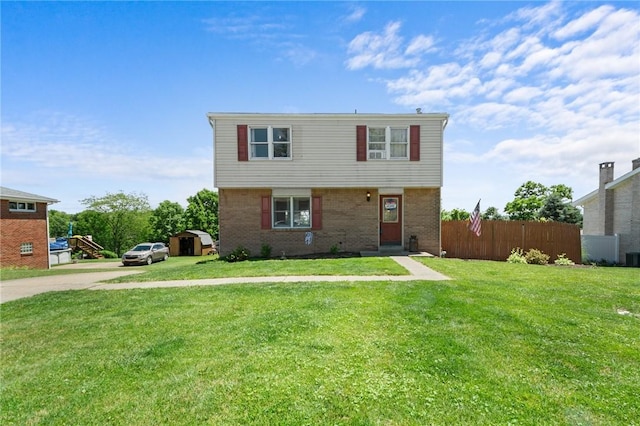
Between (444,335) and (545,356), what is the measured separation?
1.16 meters

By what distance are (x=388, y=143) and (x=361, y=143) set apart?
1.23 m

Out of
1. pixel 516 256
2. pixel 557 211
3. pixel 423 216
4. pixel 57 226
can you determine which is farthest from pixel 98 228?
pixel 557 211

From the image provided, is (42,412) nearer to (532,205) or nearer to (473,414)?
(473,414)

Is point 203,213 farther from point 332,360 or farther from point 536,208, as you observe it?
point 332,360

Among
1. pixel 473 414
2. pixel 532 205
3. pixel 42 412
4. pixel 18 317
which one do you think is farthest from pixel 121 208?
pixel 532 205

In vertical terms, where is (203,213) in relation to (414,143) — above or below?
below

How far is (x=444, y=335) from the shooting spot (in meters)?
4.35

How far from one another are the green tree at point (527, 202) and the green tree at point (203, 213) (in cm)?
4369

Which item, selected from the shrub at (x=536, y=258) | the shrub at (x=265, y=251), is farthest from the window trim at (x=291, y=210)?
Answer: the shrub at (x=536, y=258)

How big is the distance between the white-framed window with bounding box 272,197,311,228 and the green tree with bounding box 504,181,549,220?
30383 millimetres

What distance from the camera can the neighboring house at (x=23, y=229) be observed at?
19.9 m

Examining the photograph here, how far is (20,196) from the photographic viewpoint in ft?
67.7

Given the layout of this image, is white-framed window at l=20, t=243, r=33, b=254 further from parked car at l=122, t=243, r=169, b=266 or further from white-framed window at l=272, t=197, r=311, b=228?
white-framed window at l=272, t=197, r=311, b=228

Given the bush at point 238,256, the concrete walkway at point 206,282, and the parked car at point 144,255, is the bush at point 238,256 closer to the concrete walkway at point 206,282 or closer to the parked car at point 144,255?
the concrete walkway at point 206,282
